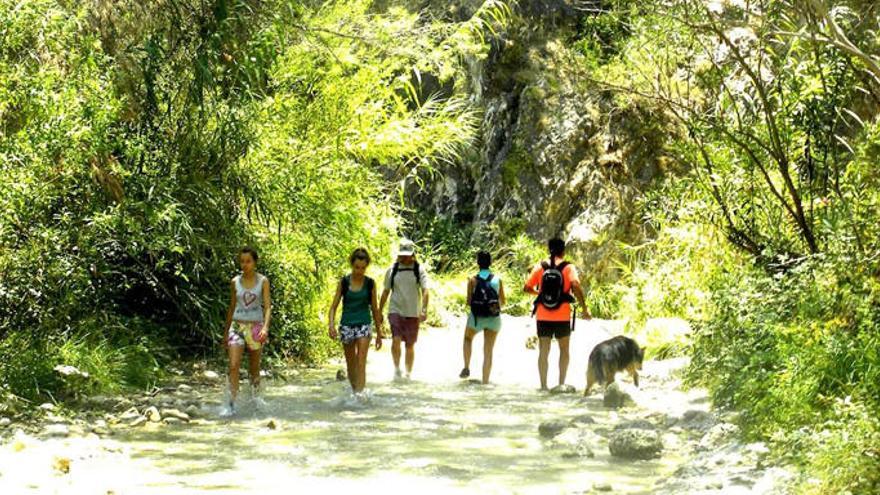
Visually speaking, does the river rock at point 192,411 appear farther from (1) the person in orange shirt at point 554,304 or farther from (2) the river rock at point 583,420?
(1) the person in orange shirt at point 554,304

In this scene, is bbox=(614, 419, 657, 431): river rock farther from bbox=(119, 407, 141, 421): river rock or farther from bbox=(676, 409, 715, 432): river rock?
bbox=(119, 407, 141, 421): river rock

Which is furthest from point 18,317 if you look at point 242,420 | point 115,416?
point 242,420

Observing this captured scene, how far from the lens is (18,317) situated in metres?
9.75

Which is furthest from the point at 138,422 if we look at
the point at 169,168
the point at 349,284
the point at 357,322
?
the point at 169,168

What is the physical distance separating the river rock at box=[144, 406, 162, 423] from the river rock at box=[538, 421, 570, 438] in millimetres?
3126

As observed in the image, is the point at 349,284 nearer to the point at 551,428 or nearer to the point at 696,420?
the point at 551,428

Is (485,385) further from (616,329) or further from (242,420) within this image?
(616,329)

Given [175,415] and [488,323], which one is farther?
[488,323]

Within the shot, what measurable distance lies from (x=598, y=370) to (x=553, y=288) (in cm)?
107

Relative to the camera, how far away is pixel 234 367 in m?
9.70

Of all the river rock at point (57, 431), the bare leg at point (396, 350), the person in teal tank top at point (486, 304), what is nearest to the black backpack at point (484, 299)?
the person in teal tank top at point (486, 304)

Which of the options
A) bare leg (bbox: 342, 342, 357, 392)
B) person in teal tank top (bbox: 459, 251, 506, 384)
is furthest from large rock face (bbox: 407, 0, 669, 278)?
bare leg (bbox: 342, 342, 357, 392)

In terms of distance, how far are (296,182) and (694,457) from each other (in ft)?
18.9

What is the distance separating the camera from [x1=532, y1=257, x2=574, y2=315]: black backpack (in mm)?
11344
